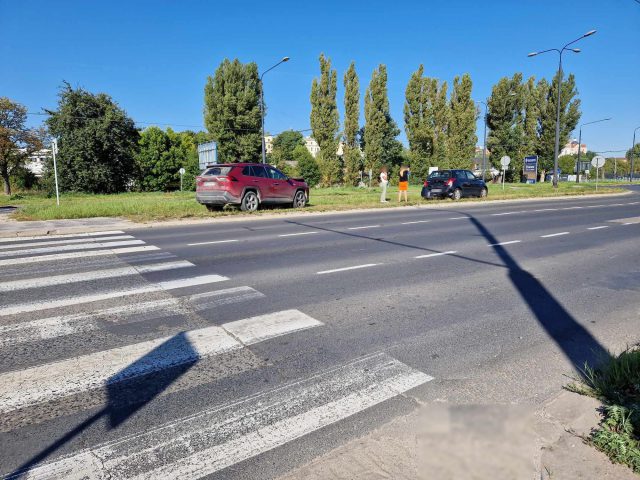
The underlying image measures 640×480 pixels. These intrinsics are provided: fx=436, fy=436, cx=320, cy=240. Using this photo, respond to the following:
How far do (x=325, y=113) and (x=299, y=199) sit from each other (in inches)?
1357

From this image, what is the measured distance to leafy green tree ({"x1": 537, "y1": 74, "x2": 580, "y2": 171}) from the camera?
56562 millimetres

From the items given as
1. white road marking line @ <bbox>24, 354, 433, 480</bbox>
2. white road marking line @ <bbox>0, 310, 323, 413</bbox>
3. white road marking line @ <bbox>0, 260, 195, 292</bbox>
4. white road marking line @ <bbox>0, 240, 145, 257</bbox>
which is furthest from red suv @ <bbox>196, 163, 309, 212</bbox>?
white road marking line @ <bbox>24, 354, 433, 480</bbox>

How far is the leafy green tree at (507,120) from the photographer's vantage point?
55.9 meters

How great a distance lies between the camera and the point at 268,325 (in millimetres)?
4582

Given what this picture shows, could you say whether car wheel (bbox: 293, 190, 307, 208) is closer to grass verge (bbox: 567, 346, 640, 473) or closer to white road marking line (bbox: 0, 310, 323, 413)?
white road marking line (bbox: 0, 310, 323, 413)

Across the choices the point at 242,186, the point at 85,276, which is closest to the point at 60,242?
the point at 85,276

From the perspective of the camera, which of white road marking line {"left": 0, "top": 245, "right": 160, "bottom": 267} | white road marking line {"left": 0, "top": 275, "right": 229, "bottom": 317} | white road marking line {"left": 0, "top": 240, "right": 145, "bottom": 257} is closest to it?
white road marking line {"left": 0, "top": 275, "right": 229, "bottom": 317}

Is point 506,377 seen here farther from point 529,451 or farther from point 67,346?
point 67,346

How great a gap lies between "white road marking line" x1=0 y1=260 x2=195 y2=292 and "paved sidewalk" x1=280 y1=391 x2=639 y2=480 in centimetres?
541

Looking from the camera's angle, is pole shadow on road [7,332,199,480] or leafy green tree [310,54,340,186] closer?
pole shadow on road [7,332,199,480]

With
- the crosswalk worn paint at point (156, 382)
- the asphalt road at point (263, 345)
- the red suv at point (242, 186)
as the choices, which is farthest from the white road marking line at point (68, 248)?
the red suv at point (242, 186)

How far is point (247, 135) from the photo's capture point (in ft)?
153

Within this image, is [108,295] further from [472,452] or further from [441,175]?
[441,175]

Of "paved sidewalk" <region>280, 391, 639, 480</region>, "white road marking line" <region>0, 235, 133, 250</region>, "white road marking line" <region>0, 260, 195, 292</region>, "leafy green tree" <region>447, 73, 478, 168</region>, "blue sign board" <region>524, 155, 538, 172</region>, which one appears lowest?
"paved sidewalk" <region>280, 391, 639, 480</region>
